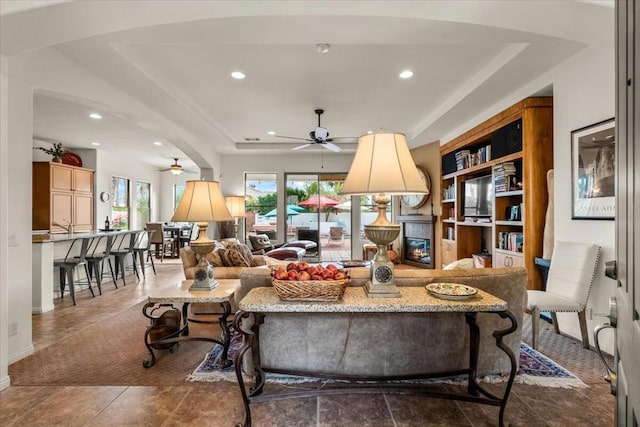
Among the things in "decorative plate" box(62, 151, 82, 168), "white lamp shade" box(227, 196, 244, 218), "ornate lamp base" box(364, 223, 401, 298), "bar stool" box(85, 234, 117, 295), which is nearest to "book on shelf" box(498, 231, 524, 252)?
"ornate lamp base" box(364, 223, 401, 298)

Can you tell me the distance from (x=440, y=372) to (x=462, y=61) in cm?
311

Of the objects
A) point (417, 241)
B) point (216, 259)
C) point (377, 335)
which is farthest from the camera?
point (417, 241)

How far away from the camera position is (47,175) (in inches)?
245

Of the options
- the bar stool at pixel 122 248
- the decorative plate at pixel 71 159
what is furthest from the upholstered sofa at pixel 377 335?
the decorative plate at pixel 71 159

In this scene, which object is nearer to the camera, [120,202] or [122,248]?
[122,248]

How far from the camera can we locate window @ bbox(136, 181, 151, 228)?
9.72 meters

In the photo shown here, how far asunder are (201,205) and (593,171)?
3.38 metres

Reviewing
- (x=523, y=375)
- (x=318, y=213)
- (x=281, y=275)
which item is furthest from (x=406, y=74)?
(x=318, y=213)

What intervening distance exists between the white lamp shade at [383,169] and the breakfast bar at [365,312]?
0.60 metres

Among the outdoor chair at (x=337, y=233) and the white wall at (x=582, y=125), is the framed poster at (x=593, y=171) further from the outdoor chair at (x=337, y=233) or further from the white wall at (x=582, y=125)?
the outdoor chair at (x=337, y=233)

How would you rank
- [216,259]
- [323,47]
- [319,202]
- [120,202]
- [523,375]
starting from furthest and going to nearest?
[120,202] < [319,202] < [216,259] < [323,47] < [523,375]

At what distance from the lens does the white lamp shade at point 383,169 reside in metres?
1.79

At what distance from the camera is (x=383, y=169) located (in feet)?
5.99

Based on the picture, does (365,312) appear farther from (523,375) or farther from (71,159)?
(71,159)
